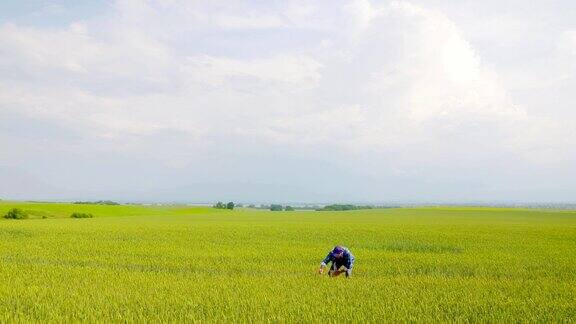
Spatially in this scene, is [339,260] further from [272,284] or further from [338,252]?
[272,284]

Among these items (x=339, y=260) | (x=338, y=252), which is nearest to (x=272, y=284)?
(x=338, y=252)

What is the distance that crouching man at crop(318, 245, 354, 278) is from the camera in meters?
13.7

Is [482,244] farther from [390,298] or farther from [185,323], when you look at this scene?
[185,323]

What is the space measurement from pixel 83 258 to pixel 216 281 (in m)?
7.55

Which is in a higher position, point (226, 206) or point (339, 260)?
point (226, 206)

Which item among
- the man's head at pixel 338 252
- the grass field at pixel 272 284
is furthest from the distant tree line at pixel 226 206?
the man's head at pixel 338 252

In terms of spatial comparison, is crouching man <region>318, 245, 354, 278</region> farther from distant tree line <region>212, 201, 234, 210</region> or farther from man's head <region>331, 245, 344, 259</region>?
distant tree line <region>212, 201, 234, 210</region>

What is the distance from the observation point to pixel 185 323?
29.5 feet

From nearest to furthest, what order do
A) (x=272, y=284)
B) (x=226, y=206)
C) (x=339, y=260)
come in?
(x=272, y=284), (x=339, y=260), (x=226, y=206)

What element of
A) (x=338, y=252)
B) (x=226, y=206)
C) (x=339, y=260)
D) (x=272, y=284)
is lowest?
(x=272, y=284)

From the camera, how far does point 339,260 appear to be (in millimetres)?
14172

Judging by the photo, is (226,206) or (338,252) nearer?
(338,252)

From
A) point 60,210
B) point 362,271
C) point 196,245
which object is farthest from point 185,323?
point 60,210

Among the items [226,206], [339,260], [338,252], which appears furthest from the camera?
[226,206]
